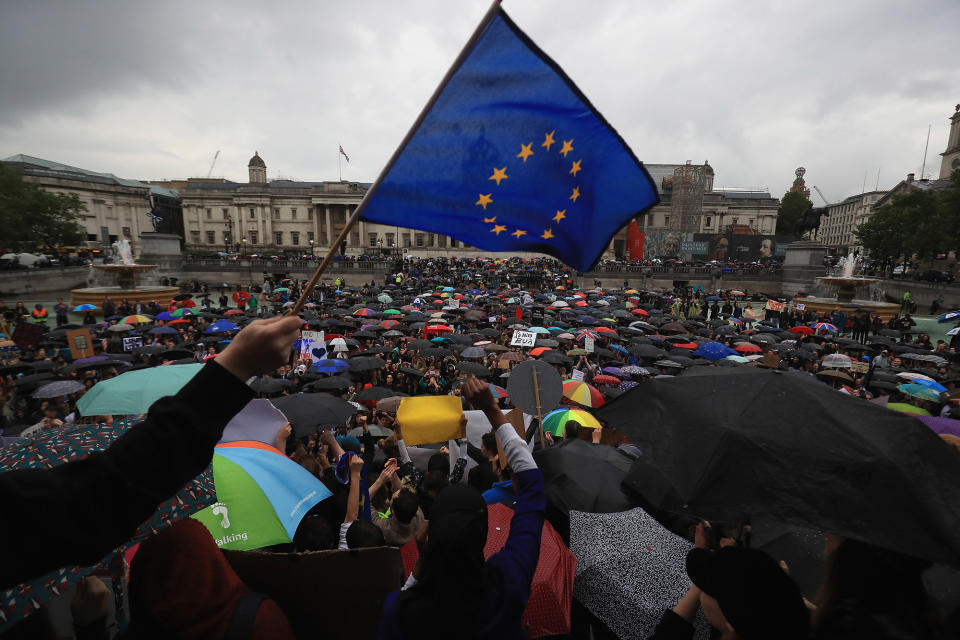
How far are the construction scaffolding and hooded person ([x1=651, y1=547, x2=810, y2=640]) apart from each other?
6097 centimetres

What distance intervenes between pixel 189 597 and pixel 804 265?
39880 millimetres

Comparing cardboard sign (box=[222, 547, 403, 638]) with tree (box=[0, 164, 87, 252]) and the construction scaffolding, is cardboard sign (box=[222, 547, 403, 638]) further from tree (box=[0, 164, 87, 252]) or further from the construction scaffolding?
the construction scaffolding

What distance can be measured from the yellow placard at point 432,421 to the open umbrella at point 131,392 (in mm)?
2224

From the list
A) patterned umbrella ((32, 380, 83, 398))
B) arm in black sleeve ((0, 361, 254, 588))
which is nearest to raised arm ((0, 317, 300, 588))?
arm in black sleeve ((0, 361, 254, 588))

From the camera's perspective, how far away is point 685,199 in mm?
57344

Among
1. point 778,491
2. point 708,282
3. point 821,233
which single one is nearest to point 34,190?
point 778,491

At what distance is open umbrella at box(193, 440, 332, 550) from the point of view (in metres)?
2.62

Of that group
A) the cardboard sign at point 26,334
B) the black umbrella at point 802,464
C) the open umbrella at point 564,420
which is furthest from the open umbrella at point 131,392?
the cardboard sign at point 26,334

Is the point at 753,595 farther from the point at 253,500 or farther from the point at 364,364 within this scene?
the point at 364,364

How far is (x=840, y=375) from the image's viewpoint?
966 centimetres

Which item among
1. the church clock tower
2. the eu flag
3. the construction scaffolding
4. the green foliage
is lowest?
the eu flag

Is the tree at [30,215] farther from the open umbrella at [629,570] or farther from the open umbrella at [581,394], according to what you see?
the open umbrella at [629,570]

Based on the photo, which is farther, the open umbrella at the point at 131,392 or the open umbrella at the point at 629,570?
the open umbrella at the point at 131,392

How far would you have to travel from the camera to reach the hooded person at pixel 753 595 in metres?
1.43
